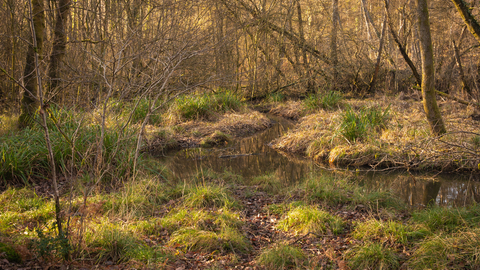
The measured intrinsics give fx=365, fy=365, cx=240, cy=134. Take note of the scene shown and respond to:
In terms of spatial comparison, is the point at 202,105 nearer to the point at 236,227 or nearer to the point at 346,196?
the point at 346,196

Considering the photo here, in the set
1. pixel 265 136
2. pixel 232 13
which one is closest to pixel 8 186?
pixel 265 136

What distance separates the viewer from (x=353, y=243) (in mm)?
4141

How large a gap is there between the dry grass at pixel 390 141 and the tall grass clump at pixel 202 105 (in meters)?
3.59

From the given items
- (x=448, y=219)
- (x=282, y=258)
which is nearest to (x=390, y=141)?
(x=448, y=219)

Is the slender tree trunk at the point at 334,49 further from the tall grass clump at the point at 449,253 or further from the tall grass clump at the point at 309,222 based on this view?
the tall grass clump at the point at 449,253

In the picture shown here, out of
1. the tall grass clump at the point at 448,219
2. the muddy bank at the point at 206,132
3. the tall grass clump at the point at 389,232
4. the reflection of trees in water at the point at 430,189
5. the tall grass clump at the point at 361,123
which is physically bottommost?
the reflection of trees in water at the point at 430,189

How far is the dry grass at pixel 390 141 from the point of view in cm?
738

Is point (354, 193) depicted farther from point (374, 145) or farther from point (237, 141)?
point (237, 141)

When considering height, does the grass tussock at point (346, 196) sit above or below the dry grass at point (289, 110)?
below

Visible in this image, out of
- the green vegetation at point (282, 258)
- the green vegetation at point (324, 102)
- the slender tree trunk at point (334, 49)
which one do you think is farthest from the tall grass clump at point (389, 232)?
the slender tree trunk at point (334, 49)

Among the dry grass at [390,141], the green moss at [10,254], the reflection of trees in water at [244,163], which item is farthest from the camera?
the reflection of trees in water at [244,163]

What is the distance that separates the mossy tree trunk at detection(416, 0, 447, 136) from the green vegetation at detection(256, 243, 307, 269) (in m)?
4.52

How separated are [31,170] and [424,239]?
590cm

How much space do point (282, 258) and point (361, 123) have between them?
6174 mm
